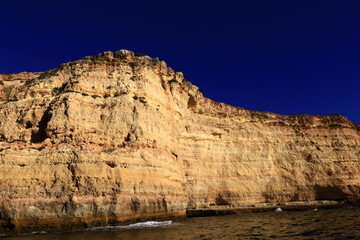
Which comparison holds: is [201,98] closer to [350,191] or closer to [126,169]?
[126,169]

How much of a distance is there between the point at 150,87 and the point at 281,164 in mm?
20398

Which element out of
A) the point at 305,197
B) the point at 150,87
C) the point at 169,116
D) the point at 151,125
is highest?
the point at 150,87

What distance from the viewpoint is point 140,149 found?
21.3 m

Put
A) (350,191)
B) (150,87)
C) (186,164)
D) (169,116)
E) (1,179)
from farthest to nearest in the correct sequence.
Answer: (350,191) < (186,164) < (169,116) < (150,87) < (1,179)

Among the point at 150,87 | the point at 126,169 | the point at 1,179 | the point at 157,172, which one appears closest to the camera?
the point at 1,179

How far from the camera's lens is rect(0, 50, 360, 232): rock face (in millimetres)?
17719

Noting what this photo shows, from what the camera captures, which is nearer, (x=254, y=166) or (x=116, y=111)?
(x=116, y=111)

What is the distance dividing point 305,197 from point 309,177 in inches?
101

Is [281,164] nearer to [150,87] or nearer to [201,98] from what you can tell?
[201,98]

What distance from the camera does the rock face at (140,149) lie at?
17719 millimetres

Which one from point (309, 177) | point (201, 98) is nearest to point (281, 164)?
point (309, 177)

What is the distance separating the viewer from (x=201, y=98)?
34.8 meters

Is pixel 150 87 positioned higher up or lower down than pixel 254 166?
higher up

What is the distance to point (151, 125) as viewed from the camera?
76.8 ft
